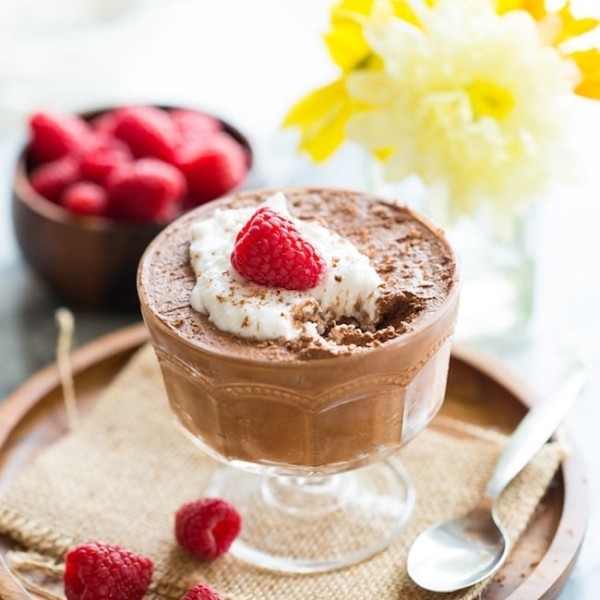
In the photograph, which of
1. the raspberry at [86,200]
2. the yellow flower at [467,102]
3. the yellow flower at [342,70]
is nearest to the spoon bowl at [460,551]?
the yellow flower at [467,102]

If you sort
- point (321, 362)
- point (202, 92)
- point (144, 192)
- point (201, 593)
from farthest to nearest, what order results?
point (202, 92) < point (144, 192) < point (201, 593) < point (321, 362)

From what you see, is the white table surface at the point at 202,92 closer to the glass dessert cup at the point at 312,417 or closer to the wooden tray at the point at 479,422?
the wooden tray at the point at 479,422

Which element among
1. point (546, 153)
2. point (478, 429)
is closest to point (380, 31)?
point (546, 153)

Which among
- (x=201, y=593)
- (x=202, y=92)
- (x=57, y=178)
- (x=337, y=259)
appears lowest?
(x=202, y=92)

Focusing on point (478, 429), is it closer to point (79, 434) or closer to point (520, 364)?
point (520, 364)

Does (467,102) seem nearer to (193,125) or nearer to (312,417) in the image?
(312,417)

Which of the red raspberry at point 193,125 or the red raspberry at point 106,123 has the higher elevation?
the red raspberry at point 193,125

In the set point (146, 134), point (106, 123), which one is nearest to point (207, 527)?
point (146, 134)
